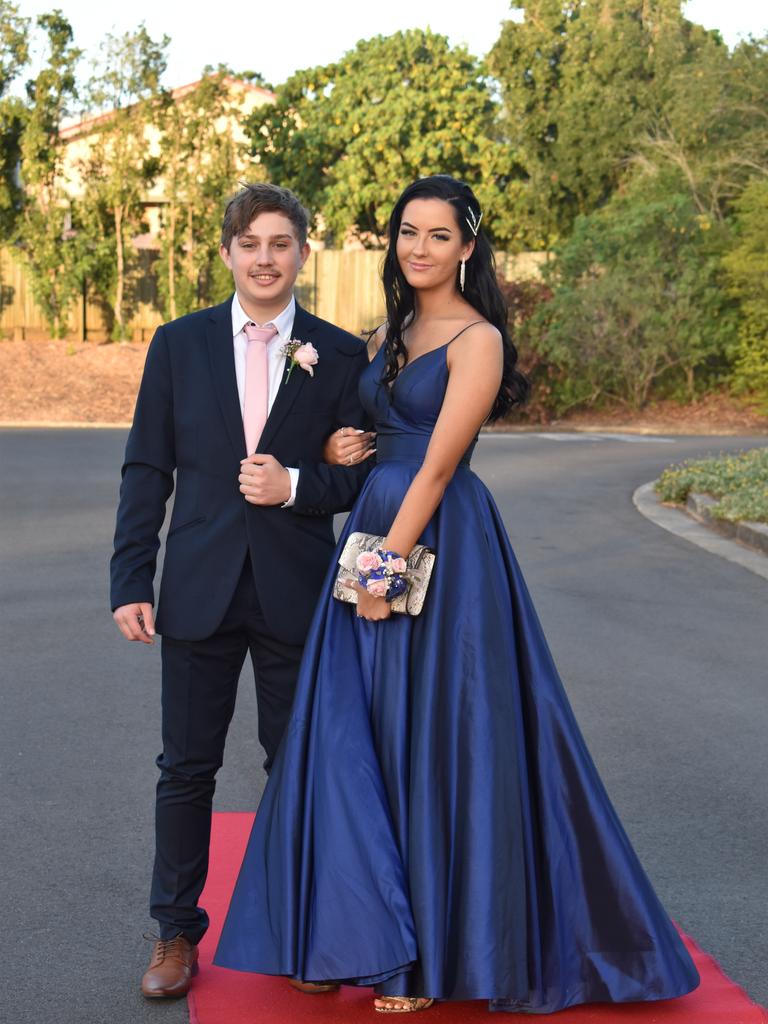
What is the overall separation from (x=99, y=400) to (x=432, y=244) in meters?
21.3

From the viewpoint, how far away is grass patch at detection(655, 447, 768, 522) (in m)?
12.2

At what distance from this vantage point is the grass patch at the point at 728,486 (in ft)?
40.1

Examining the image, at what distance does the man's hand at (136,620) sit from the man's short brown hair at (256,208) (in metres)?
0.97

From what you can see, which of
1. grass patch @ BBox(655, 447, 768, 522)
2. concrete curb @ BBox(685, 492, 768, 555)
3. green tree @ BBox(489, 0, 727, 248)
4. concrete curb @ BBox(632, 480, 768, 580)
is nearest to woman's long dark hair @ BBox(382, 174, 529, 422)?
concrete curb @ BBox(632, 480, 768, 580)

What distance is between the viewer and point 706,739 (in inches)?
243

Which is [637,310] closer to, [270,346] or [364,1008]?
[270,346]

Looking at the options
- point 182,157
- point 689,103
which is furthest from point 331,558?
point 689,103

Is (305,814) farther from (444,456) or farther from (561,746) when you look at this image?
(444,456)

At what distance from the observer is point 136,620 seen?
379cm

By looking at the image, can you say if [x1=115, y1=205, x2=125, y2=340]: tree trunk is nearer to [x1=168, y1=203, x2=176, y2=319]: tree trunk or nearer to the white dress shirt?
[x1=168, y1=203, x2=176, y2=319]: tree trunk

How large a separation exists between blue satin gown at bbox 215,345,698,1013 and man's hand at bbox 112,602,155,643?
1.57 feet

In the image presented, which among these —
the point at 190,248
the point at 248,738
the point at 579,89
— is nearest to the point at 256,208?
the point at 248,738

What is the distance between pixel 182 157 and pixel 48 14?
369 centimetres

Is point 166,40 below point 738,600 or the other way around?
the other way around
